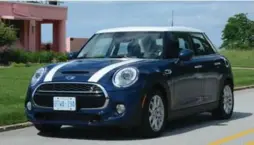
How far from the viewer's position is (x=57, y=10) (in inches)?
1821

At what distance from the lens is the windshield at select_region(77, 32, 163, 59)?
380 inches

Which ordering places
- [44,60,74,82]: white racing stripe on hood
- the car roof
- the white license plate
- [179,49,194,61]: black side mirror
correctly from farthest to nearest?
the car roof → [179,49,194,61]: black side mirror → [44,60,74,82]: white racing stripe on hood → the white license plate

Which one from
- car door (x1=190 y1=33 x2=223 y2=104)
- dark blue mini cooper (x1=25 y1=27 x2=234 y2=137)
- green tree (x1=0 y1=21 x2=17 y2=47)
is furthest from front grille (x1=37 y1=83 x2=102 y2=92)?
green tree (x1=0 y1=21 x2=17 y2=47)

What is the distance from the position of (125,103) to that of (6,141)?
70.2 inches

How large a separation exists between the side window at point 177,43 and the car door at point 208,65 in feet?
0.88

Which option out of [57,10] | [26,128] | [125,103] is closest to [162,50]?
[125,103]

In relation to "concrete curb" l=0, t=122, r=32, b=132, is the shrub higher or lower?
lower

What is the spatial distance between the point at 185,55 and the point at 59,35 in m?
38.4

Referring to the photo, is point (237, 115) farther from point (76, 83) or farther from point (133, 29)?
point (76, 83)

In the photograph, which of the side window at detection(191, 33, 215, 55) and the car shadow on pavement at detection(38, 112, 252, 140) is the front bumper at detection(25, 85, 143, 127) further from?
the side window at detection(191, 33, 215, 55)

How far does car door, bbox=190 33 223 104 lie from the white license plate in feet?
8.83

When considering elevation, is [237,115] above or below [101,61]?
below

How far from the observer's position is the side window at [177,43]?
9748mm

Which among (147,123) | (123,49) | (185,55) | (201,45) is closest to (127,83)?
(147,123)
